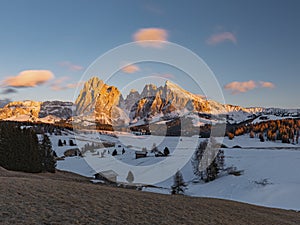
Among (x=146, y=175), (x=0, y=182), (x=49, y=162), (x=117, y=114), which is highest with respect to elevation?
(x=117, y=114)

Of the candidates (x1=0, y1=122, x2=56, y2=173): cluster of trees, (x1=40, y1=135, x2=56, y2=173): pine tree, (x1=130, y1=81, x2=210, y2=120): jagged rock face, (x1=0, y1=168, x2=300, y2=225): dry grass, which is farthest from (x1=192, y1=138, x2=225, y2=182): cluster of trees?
(x1=0, y1=168, x2=300, y2=225): dry grass

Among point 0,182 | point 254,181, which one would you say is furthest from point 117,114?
point 254,181

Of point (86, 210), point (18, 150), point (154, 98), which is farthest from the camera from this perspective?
point (154, 98)

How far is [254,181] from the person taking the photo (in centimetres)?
6625

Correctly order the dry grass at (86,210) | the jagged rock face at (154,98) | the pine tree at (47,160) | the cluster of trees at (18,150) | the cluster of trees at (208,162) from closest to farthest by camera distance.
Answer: the dry grass at (86,210) → the jagged rock face at (154,98) → the cluster of trees at (18,150) → the pine tree at (47,160) → the cluster of trees at (208,162)

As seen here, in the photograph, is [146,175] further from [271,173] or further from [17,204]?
[17,204]

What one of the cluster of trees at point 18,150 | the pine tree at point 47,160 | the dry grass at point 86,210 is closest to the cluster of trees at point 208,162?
the pine tree at point 47,160

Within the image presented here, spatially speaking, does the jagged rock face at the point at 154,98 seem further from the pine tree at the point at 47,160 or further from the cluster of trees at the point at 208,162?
the pine tree at the point at 47,160

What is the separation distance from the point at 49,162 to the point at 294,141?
169712 mm

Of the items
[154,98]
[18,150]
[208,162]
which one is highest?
[154,98]

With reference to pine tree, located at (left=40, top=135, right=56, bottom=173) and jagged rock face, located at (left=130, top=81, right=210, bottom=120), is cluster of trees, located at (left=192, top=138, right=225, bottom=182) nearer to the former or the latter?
jagged rock face, located at (left=130, top=81, right=210, bottom=120)

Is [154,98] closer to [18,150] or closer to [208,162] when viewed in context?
[208,162]

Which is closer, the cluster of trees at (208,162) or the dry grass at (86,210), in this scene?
the dry grass at (86,210)

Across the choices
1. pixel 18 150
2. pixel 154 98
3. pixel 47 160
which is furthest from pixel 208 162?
pixel 18 150
